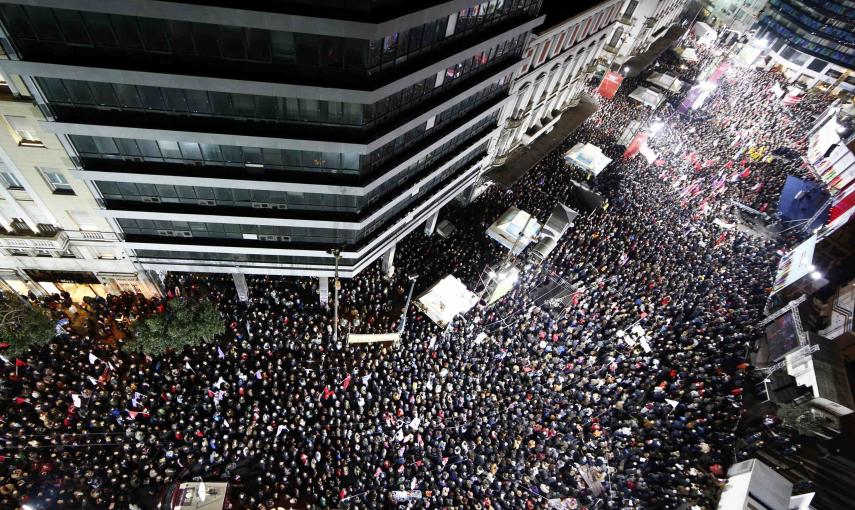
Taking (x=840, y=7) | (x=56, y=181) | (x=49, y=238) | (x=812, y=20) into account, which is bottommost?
(x=49, y=238)

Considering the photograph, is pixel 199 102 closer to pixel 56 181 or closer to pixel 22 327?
pixel 56 181

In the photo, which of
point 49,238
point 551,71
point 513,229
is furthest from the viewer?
point 513,229

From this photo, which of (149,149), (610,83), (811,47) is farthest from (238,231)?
(811,47)

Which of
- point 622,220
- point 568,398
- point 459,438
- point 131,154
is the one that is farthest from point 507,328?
point 131,154

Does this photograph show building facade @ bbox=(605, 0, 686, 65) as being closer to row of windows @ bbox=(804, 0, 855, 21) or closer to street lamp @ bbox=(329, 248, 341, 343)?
row of windows @ bbox=(804, 0, 855, 21)

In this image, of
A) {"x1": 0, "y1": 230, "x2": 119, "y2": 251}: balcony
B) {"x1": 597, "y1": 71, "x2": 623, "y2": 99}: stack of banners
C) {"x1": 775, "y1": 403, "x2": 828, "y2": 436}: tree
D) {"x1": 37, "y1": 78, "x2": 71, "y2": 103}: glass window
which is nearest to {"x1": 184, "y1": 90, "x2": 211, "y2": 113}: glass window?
{"x1": 37, "y1": 78, "x2": 71, "y2": 103}: glass window

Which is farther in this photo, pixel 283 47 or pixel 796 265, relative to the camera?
pixel 796 265

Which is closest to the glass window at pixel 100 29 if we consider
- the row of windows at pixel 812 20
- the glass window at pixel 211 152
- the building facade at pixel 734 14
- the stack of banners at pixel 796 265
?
the glass window at pixel 211 152
